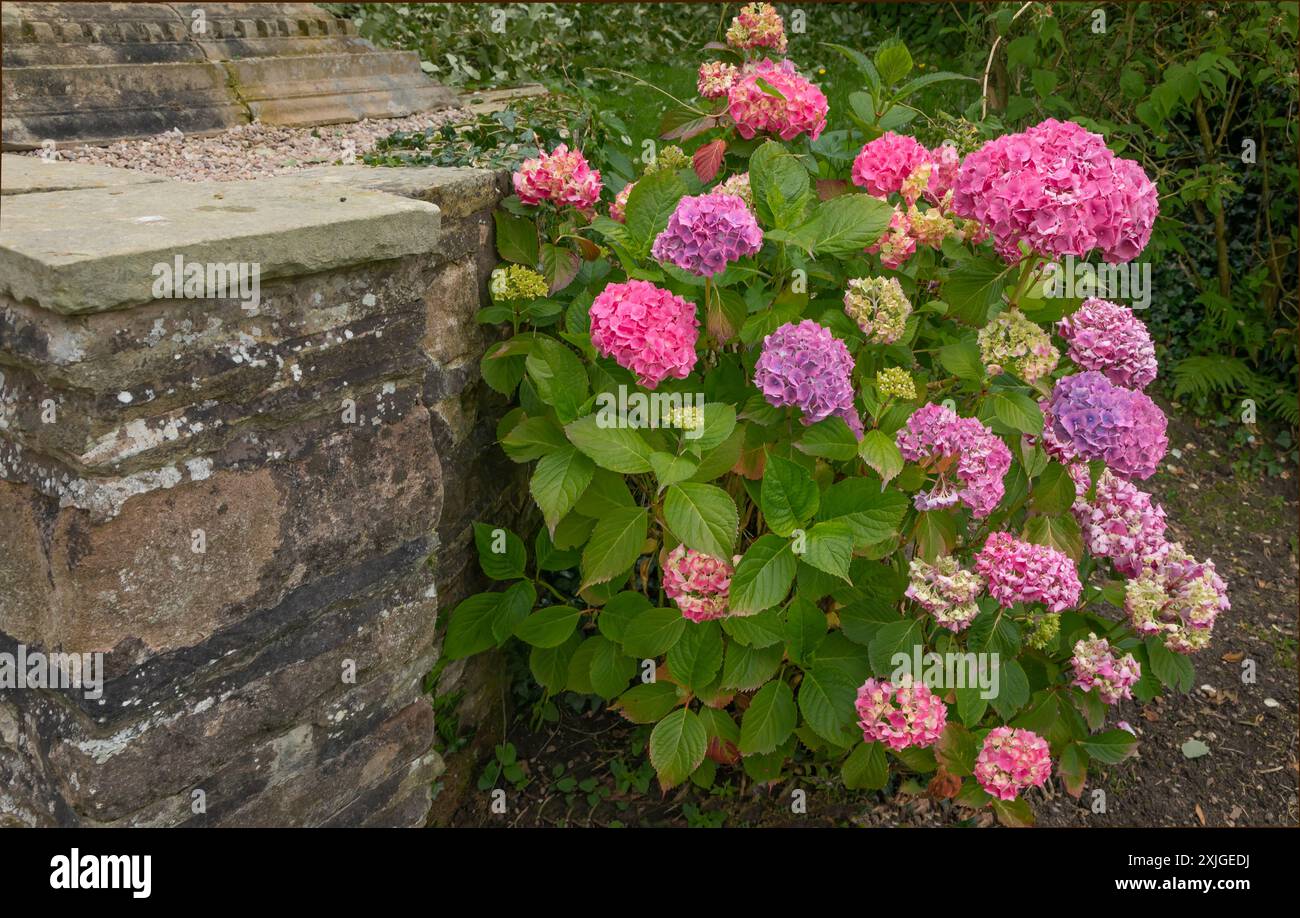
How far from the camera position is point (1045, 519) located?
234 centimetres

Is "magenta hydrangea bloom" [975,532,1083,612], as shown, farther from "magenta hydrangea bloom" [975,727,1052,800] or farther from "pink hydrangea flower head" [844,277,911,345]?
"pink hydrangea flower head" [844,277,911,345]

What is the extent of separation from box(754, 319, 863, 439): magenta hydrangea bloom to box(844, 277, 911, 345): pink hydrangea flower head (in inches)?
6.0

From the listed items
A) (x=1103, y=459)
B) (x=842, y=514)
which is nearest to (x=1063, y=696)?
(x=1103, y=459)

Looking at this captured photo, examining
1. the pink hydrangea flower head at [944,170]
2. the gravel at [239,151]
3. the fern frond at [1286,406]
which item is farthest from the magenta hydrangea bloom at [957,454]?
the fern frond at [1286,406]

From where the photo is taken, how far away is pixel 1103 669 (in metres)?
2.37

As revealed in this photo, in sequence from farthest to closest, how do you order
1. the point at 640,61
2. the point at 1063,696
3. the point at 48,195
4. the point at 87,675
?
the point at 640,61 < the point at 1063,696 < the point at 48,195 < the point at 87,675

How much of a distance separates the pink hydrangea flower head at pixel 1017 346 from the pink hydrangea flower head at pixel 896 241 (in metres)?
0.24

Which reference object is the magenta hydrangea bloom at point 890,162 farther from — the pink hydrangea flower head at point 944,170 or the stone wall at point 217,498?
the stone wall at point 217,498

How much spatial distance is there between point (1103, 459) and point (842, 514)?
1.78 ft

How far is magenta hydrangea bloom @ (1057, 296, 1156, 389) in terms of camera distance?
2.25 m

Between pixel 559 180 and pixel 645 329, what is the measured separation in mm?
567

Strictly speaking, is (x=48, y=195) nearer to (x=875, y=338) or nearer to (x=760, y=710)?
(x=875, y=338)

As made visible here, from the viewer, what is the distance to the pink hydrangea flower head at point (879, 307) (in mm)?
2152

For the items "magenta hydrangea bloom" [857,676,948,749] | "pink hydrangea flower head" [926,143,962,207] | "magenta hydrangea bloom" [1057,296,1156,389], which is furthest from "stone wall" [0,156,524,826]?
"magenta hydrangea bloom" [1057,296,1156,389]
